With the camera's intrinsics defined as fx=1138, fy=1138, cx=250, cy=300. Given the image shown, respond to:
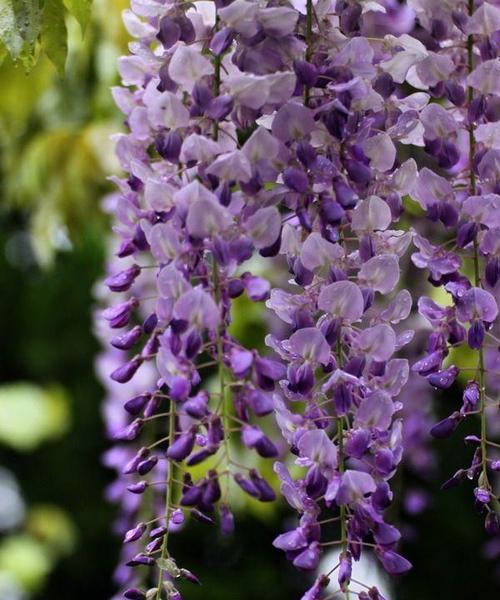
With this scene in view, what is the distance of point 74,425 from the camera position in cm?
503

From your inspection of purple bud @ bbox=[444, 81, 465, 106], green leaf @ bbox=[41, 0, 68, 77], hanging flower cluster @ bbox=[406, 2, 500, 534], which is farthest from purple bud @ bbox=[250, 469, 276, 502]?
green leaf @ bbox=[41, 0, 68, 77]

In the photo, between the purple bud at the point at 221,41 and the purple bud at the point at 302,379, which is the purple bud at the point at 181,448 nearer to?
the purple bud at the point at 302,379

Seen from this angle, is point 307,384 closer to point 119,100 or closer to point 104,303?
point 119,100

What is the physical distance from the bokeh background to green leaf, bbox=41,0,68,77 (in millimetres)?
893

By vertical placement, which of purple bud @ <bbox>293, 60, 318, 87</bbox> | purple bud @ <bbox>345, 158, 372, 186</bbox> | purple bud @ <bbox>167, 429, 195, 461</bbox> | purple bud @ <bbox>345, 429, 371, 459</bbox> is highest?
purple bud @ <bbox>293, 60, 318, 87</bbox>

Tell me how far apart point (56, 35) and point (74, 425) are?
3.93 meters

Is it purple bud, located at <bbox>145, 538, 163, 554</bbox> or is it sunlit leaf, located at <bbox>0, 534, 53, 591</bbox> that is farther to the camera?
sunlit leaf, located at <bbox>0, 534, 53, 591</bbox>

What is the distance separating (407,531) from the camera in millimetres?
2713

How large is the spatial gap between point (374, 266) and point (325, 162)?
0.34ft

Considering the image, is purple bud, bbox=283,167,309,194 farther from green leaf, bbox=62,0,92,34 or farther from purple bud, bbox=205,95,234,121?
green leaf, bbox=62,0,92,34

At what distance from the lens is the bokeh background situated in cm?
233

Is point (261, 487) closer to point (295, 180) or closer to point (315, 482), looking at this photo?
point (315, 482)

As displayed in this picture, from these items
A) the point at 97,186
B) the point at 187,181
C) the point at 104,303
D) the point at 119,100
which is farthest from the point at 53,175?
the point at 187,181

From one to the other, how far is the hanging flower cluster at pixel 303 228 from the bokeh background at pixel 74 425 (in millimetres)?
1119
